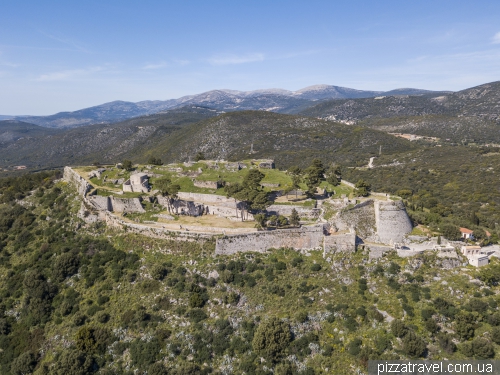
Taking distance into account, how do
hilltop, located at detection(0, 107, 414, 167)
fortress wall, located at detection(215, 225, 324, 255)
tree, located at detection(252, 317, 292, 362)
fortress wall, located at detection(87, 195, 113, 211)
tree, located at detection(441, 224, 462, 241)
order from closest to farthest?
tree, located at detection(252, 317, 292, 362) → tree, located at detection(441, 224, 462, 241) → fortress wall, located at detection(215, 225, 324, 255) → fortress wall, located at detection(87, 195, 113, 211) → hilltop, located at detection(0, 107, 414, 167)

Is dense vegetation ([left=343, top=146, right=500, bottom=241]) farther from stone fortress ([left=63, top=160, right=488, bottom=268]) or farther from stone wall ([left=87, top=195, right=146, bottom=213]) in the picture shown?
stone wall ([left=87, top=195, right=146, bottom=213])

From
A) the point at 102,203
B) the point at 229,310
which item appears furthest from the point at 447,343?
the point at 102,203

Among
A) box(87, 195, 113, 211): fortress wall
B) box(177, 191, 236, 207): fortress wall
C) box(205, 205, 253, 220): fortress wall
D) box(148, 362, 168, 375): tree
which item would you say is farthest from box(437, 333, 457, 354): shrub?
box(87, 195, 113, 211): fortress wall

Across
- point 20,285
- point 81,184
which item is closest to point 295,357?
point 20,285

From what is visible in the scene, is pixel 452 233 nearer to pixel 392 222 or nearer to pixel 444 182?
pixel 392 222

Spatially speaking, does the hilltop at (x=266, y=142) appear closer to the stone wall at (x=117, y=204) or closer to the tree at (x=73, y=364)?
the stone wall at (x=117, y=204)

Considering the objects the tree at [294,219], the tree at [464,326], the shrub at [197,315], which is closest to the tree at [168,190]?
the tree at [294,219]
